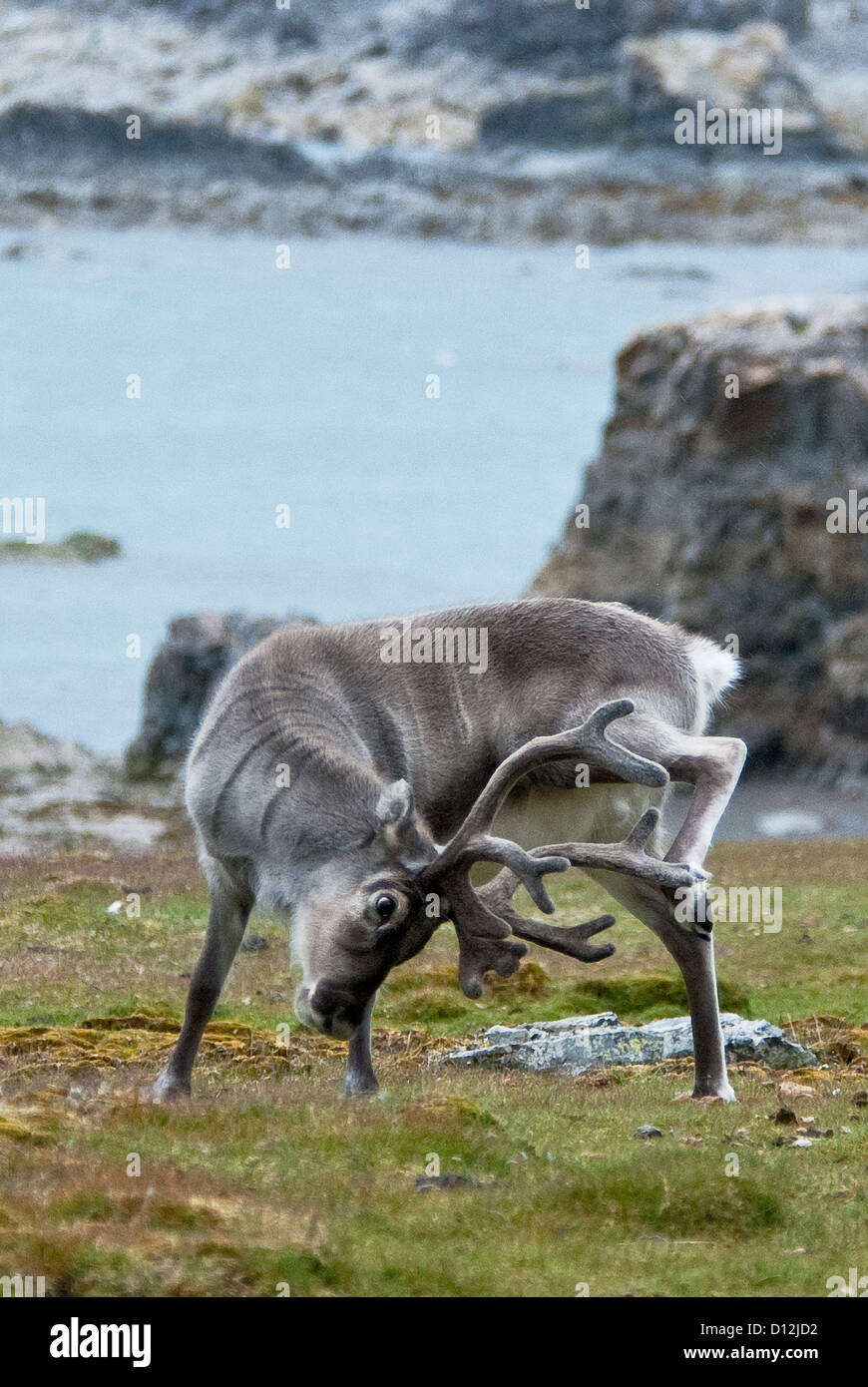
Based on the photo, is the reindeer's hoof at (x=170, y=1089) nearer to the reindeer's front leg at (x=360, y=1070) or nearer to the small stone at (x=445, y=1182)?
the reindeer's front leg at (x=360, y=1070)

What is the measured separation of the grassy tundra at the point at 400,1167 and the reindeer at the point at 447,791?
2.88ft

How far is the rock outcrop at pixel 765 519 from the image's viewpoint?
202ft

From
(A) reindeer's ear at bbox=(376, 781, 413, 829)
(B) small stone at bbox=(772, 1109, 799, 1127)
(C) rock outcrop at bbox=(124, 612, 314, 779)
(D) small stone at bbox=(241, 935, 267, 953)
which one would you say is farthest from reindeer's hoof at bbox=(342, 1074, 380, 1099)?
(C) rock outcrop at bbox=(124, 612, 314, 779)

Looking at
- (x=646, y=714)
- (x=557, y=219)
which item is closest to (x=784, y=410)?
(x=646, y=714)

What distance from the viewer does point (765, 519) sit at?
6350 centimetres

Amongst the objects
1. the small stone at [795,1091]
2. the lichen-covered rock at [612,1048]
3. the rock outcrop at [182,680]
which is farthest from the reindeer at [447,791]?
the rock outcrop at [182,680]

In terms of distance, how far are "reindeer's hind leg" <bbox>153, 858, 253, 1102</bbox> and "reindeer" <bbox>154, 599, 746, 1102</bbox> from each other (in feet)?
0.05

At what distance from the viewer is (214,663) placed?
53.5 m

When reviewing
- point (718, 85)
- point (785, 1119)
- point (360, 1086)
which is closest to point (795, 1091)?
point (785, 1119)

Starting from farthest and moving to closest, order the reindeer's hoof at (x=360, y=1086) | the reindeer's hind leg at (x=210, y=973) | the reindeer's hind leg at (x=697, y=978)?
the reindeer's hind leg at (x=697, y=978) → the reindeer's hoof at (x=360, y=1086) → the reindeer's hind leg at (x=210, y=973)

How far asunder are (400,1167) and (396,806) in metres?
2.29

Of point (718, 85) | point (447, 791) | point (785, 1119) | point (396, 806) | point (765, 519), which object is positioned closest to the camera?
point (396, 806)

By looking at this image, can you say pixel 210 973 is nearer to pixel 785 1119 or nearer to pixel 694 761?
pixel 694 761
